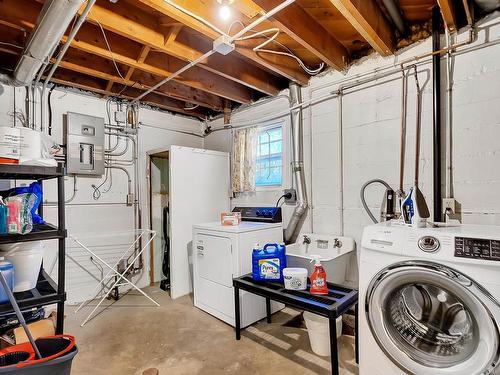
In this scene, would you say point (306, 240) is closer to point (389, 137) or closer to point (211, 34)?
point (389, 137)

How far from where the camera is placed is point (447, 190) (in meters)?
2.08

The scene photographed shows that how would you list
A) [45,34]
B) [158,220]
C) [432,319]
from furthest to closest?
[158,220], [45,34], [432,319]

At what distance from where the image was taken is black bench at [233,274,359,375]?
163 cm

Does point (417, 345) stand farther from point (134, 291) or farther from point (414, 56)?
point (134, 291)

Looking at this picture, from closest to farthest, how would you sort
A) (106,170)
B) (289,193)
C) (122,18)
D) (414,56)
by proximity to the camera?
(122,18)
(414,56)
(289,193)
(106,170)

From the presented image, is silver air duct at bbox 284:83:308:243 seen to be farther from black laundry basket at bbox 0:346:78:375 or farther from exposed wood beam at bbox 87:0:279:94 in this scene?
black laundry basket at bbox 0:346:78:375

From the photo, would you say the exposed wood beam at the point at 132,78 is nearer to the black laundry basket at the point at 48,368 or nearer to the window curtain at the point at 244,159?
the window curtain at the point at 244,159

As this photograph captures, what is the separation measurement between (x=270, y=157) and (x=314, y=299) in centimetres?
190

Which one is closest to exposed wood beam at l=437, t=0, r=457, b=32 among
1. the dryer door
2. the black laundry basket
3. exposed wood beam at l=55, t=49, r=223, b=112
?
the dryer door

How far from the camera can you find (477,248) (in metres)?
1.29

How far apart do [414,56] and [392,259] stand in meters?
1.69

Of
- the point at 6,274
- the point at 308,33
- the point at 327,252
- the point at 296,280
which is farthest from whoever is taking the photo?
the point at 327,252

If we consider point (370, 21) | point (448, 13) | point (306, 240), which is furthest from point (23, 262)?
point (448, 13)

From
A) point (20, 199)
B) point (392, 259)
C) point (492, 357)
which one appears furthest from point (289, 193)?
point (20, 199)
